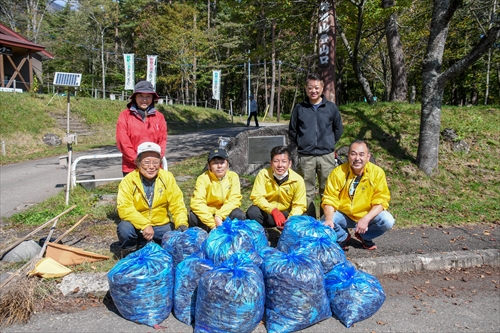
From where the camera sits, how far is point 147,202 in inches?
153

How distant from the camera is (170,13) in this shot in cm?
3083

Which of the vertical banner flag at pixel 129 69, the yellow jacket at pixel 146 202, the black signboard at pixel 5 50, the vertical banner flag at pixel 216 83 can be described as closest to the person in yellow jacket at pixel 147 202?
the yellow jacket at pixel 146 202

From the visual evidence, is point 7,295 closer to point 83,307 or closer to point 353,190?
point 83,307

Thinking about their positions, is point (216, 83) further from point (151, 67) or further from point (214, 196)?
point (214, 196)

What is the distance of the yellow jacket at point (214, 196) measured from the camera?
4076 millimetres

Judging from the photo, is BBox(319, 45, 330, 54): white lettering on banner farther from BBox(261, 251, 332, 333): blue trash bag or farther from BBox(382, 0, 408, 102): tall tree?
BBox(261, 251, 332, 333): blue trash bag

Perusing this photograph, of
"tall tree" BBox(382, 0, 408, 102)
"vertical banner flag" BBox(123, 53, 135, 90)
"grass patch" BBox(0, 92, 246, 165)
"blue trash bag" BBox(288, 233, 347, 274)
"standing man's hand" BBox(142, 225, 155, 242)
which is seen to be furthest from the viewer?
"vertical banner flag" BBox(123, 53, 135, 90)

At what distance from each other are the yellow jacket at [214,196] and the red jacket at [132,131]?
3.32ft

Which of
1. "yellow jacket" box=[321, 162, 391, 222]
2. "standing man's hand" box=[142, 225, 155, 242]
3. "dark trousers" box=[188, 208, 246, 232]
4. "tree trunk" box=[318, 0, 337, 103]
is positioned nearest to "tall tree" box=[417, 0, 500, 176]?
"tree trunk" box=[318, 0, 337, 103]

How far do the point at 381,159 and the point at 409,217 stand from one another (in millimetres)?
2353

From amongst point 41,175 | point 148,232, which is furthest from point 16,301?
point 41,175

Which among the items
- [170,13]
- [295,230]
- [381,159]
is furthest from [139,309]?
[170,13]

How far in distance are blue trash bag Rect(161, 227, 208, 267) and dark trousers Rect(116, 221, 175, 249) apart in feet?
1.64

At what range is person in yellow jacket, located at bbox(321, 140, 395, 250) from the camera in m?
3.99
